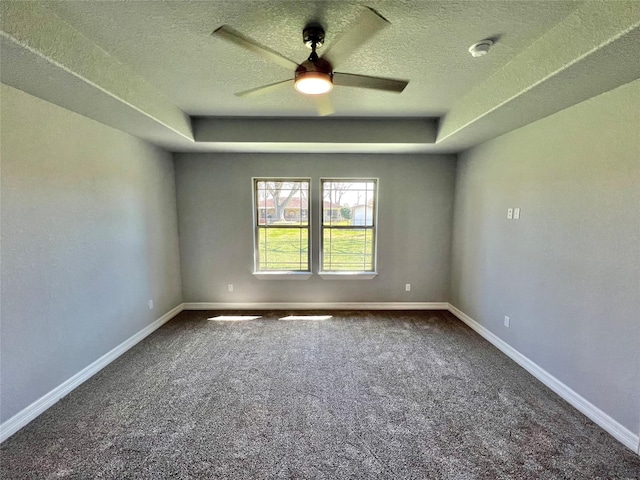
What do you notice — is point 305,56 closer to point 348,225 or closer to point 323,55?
point 323,55

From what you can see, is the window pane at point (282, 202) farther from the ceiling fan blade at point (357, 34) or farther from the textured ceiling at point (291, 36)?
the ceiling fan blade at point (357, 34)

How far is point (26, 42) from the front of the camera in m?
1.38

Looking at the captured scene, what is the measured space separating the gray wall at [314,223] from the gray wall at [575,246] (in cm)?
87

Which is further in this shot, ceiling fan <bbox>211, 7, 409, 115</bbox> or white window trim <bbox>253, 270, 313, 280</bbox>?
white window trim <bbox>253, 270, 313, 280</bbox>

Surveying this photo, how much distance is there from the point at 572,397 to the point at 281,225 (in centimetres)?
353

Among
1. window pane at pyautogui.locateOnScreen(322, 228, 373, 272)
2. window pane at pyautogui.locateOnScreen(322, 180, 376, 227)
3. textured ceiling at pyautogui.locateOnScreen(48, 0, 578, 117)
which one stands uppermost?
textured ceiling at pyautogui.locateOnScreen(48, 0, 578, 117)

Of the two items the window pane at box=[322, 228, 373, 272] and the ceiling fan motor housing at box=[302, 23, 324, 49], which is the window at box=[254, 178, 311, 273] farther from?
the ceiling fan motor housing at box=[302, 23, 324, 49]

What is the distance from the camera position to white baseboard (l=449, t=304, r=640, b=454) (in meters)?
1.74

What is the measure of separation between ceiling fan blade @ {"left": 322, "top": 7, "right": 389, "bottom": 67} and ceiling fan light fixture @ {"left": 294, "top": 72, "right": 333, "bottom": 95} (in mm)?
93

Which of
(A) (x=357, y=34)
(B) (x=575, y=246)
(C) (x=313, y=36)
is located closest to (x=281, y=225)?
(C) (x=313, y=36)

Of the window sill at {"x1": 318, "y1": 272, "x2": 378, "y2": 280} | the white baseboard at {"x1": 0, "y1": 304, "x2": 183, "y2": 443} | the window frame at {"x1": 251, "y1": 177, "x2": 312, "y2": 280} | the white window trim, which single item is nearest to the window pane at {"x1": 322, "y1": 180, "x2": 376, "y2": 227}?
the window frame at {"x1": 251, "y1": 177, "x2": 312, "y2": 280}

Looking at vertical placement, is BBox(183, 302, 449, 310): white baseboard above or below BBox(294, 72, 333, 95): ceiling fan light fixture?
below

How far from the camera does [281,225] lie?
4.06 meters

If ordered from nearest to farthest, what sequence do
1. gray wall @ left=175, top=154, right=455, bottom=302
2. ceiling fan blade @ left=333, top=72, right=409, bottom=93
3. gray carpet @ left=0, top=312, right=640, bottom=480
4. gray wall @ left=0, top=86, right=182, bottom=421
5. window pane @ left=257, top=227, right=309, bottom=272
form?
gray carpet @ left=0, top=312, right=640, bottom=480, ceiling fan blade @ left=333, top=72, right=409, bottom=93, gray wall @ left=0, top=86, right=182, bottom=421, gray wall @ left=175, top=154, right=455, bottom=302, window pane @ left=257, top=227, right=309, bottom=272
